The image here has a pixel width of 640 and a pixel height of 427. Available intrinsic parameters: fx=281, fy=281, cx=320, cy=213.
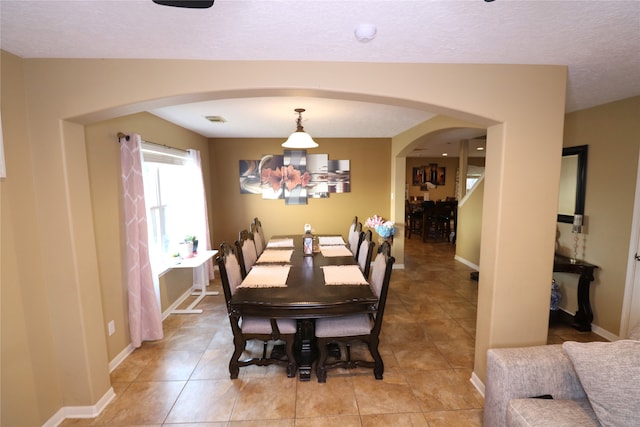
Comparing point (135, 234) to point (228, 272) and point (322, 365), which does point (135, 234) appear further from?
point (322, 365)

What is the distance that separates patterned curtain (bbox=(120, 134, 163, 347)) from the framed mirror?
418 cm

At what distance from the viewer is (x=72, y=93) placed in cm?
170

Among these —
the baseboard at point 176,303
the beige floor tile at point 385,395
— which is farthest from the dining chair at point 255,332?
the baseboard at point 176,303

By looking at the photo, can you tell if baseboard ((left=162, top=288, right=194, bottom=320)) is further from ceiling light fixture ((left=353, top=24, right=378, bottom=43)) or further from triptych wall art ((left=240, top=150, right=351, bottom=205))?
ceiling light fixture ((left=353, top=24, right=378, bottom=43))

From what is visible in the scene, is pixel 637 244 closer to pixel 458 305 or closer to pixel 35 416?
pixel 458 305

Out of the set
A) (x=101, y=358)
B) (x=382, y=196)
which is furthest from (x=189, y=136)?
(x=382, y=196)

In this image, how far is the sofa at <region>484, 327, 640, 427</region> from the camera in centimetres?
118

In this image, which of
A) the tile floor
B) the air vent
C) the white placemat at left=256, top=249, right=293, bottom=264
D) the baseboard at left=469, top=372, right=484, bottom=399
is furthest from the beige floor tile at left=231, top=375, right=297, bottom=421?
the air vent

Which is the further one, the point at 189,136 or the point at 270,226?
the point at 270,226

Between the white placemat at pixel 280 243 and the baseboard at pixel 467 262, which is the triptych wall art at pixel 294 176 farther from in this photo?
the baseboard at pixel 467 262

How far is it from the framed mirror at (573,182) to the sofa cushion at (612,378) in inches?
86.2

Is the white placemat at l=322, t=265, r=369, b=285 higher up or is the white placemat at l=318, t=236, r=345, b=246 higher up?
the white placemat at l=318, t=236, r=345, b=246

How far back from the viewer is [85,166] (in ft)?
6.12

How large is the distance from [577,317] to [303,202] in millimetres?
3901
